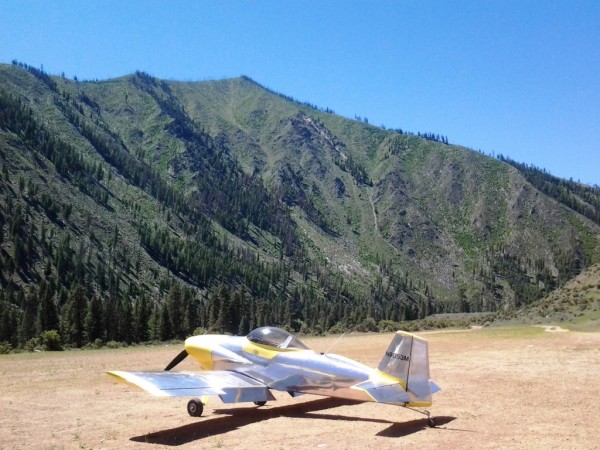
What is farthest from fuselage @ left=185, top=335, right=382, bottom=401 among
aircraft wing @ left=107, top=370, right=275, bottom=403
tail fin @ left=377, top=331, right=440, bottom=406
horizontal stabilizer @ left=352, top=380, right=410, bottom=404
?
tail fin @ left=377, top=331, right=440, bottom=406

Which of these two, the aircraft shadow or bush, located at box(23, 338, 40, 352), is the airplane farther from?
bush, located at box(23, 338, 40, 352)

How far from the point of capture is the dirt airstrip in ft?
37.3

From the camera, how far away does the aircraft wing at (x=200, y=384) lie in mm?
12953

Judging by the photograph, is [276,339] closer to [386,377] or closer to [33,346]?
[386,377]

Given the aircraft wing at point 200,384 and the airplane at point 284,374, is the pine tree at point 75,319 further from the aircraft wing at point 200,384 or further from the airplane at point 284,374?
the aircraft wing at point 200,384

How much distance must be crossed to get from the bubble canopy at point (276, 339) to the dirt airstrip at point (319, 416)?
1.79m

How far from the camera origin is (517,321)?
51219mm

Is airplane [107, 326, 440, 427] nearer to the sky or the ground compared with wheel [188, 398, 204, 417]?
nearer to the sky

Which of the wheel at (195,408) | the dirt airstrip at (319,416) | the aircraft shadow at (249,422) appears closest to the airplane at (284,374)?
the wheel at (195,408)

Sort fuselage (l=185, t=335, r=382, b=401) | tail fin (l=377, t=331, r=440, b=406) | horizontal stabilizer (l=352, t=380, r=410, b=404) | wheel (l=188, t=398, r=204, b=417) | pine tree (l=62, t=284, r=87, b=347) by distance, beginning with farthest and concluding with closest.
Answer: pine tree (l=62, t=284, r=87, b=347)
wheel (l=188, t=398, r=204, b=417)
fuselage (l=185, t=335, r=382, b=401)
tail fin (l=377, t=331, r=440, b=406)
horizontal stabilizer (l=352, t=380, r=410, b=404)

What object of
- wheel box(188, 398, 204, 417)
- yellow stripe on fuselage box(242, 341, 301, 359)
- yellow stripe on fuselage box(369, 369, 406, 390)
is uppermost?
yellow stripe on fuselage box(242, 341, 301, 359)

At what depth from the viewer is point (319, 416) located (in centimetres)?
1412

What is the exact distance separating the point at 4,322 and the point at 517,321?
205 feet

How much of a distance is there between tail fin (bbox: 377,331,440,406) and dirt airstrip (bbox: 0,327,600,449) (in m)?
0.66
